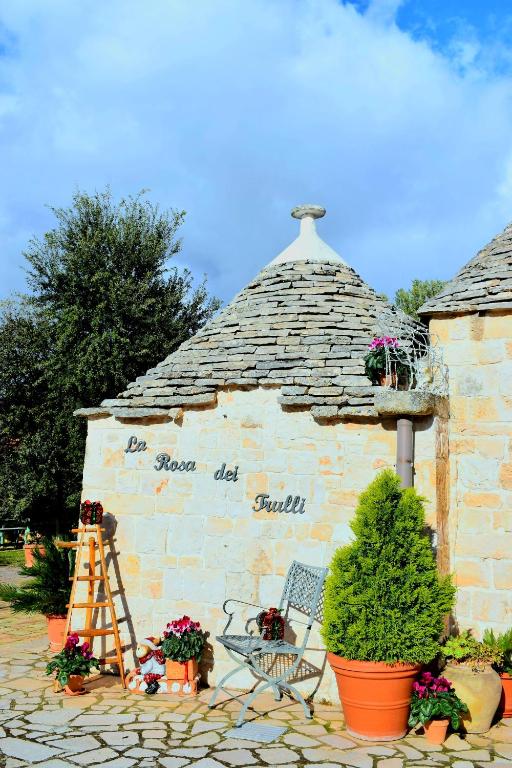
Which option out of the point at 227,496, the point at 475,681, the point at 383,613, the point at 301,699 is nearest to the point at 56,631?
the point at 227,496

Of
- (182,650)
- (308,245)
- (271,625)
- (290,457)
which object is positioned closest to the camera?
(271,625)

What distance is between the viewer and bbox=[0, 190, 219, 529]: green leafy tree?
38.1ft

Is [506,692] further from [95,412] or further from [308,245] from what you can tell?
[308,245]

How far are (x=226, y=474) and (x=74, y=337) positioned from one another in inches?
239

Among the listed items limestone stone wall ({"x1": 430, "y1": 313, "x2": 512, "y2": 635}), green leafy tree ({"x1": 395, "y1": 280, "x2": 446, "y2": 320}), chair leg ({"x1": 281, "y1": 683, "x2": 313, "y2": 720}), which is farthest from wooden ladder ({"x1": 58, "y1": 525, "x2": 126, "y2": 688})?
green leafy tree ({"x1": 395, "y1": 280, "x2": 446, "y2": 320})

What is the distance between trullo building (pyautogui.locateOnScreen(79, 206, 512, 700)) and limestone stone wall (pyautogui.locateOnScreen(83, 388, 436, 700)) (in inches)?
0.5

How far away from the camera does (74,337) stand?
38.5 feet

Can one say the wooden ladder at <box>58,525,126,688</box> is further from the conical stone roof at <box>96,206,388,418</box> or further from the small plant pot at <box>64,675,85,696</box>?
the conical stone roof at <box>96,206,388,418</box>

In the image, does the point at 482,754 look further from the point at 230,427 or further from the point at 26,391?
the point at 26,391

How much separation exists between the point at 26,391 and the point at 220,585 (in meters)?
7.17

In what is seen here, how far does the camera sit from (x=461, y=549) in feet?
19.9

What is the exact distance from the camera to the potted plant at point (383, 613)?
193 inches

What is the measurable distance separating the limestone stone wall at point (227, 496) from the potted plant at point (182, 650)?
24 cm

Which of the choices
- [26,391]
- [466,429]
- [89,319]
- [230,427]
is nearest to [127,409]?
[230,427]
